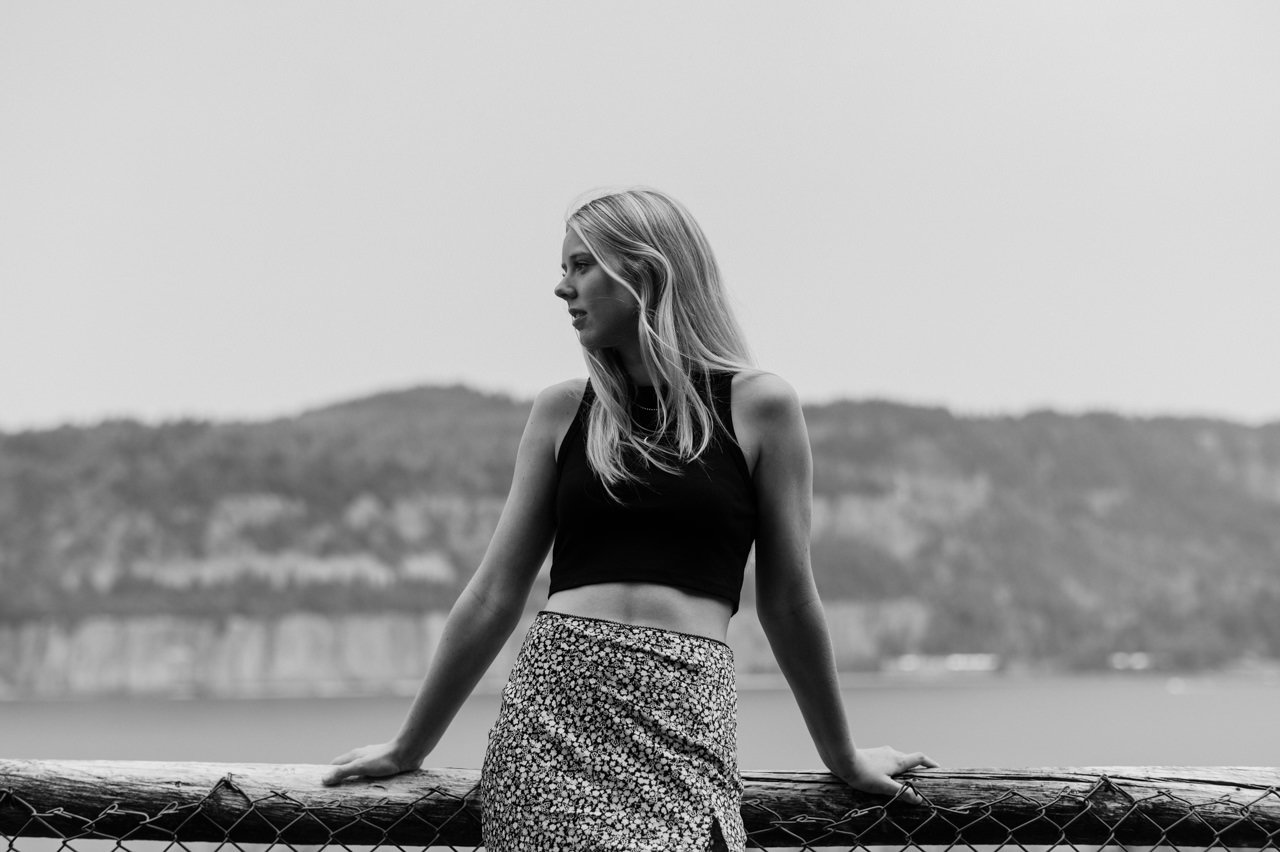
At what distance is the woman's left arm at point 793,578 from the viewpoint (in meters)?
2.48

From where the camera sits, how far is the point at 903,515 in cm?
15512

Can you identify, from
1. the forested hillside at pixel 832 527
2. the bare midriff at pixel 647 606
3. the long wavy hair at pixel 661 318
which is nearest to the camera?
the bare midriff at pixel 647 606

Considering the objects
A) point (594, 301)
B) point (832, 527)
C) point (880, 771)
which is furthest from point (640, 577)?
point (832, 527)

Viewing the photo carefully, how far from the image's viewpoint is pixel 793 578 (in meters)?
2.53

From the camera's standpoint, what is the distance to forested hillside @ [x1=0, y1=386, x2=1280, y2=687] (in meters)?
135

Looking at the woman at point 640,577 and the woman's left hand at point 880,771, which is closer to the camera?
the woman at point 640,577

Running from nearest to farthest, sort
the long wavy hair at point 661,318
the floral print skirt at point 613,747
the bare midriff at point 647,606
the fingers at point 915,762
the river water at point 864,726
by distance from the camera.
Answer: the floral print skirt at point 613,747, the bare midriff at point 647,606, the long wavy hair at point 661,318, the fingers at point 915,762, the river water at point 864,726

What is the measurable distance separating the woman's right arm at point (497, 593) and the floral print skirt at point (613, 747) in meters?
0.19

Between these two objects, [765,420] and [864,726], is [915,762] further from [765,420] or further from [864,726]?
[864,726]

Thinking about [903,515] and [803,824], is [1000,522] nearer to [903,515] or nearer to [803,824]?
[903,515]

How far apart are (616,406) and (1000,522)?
160 m

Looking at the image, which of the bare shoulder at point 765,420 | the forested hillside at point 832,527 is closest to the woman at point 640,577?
the bare shoulder at point 765,420

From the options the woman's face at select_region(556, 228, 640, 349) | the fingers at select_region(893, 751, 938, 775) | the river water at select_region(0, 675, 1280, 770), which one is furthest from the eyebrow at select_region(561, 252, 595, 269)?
the river water at select_region(0, 675, 1280, 770)

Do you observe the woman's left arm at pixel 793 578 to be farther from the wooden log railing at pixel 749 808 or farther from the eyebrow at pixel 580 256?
the eyebrow at pixel 580 256
